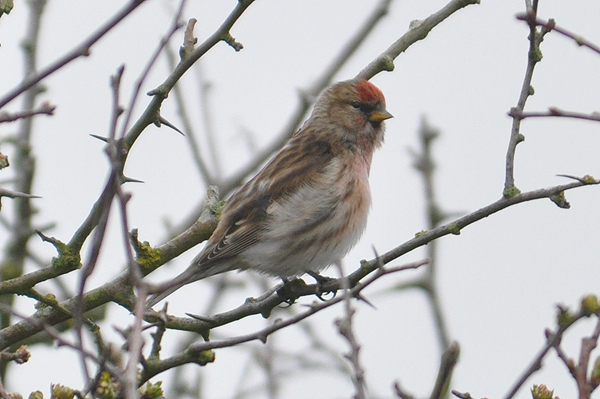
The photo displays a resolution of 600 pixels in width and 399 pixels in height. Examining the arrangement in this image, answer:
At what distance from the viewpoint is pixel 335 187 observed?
24.8 feet

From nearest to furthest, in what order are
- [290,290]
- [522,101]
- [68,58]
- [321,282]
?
1. [68,58]
2. [522,101]
3. [290,290]
4. [321,282]

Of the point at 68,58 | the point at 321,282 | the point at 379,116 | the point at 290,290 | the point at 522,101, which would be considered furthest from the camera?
the point at 379,116

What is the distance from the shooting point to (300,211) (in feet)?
24.4

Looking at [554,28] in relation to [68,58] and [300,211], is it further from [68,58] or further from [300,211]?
[300,211]

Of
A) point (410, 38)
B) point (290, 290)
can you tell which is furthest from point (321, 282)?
point (410, 38)

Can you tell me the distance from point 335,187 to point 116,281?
7.62 feet

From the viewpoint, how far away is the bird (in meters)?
7.16

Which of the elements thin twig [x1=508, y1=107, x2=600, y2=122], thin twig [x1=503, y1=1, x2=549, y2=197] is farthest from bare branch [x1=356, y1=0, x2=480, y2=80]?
thin twig [x1=508, y1=107, x2=600, y2=122]

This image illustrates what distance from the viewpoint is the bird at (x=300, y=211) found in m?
7.16

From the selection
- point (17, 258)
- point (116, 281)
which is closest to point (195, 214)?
point (17, 258)

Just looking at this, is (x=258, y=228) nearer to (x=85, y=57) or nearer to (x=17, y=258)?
(x=17, y=258)

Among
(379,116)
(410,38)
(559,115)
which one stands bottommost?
(559,115)

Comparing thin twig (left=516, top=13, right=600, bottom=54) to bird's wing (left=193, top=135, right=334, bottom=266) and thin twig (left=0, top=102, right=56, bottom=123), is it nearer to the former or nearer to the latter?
thin twig (left=0, top=102, right=56, bottom=123)

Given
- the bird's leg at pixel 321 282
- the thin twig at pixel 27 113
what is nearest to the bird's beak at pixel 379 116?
the bird's leg at pixel 321 282
